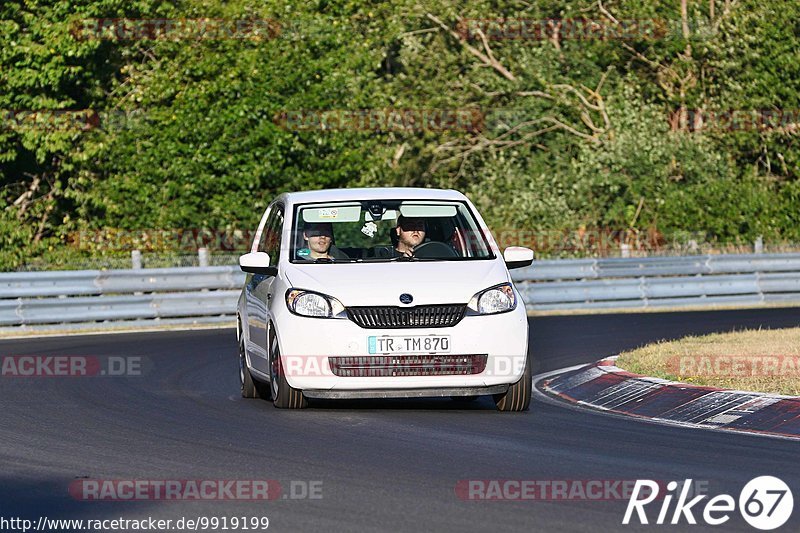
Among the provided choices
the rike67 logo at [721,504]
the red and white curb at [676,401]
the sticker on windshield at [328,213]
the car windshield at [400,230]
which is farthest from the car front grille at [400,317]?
the rike67 logo at [721,504]

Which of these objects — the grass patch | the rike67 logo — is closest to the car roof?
the grass patch

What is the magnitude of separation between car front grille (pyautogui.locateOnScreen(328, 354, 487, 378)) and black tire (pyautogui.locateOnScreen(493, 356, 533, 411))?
0.54 m

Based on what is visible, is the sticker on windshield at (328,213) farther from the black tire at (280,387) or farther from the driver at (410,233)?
the black tire at (280,387)

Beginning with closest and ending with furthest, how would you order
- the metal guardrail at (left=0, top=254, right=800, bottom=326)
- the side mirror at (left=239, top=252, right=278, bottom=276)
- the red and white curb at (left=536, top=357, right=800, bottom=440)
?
the red and white curb at (left=536, top=357, right=800, bottom=440), the side mirror at (left=239, top=252, right=278, bottom=276), the metal guardrail at (left=0, top=254, right=800, bottom=326)

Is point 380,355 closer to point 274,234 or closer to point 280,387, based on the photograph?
point 280,387

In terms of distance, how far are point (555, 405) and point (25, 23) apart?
2372cm

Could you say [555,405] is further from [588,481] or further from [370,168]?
[370,168]

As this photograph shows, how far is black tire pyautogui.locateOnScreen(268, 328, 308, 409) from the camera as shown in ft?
38.8

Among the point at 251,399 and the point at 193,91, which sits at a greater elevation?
the point at 193,91

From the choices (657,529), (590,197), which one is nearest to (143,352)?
(657,529)

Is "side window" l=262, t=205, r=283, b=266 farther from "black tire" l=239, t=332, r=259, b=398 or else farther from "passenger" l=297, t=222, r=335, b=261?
"black tire" l=239, t=332, r=259, b=398

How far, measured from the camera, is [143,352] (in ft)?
62.9

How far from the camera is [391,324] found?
11.4 metres

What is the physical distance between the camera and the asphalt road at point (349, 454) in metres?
7.43
